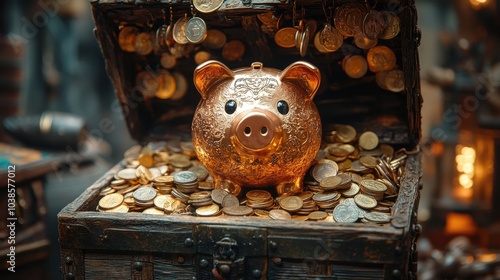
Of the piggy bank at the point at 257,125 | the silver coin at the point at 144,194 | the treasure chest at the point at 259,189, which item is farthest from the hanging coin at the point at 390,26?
the silver coin at the point at 144,194

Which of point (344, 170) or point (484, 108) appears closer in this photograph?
point (344, 170)

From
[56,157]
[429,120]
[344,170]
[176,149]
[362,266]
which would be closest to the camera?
[362,266]

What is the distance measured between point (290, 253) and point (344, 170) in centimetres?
68

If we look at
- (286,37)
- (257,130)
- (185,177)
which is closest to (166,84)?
(185,177)

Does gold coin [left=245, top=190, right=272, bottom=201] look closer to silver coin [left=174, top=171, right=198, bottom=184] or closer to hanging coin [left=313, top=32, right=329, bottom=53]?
silver coin [left=174, top=171, right=198, bottom=184]

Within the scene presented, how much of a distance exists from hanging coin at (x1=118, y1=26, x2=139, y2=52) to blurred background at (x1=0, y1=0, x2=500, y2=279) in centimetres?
63

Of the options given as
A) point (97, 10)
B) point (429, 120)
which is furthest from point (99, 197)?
point (429, 120)

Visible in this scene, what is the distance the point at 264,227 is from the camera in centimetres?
207

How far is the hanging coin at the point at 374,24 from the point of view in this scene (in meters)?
2.39

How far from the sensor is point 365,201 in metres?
2.33

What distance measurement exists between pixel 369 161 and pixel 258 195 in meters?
0.59

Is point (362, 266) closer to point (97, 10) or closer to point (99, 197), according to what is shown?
point (99, 197)

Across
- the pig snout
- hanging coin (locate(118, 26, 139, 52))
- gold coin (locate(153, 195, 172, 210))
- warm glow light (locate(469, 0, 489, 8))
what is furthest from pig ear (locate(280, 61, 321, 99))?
warm glow light (locate(469, 0, 489, 8))

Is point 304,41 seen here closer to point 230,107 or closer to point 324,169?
point 230,107
